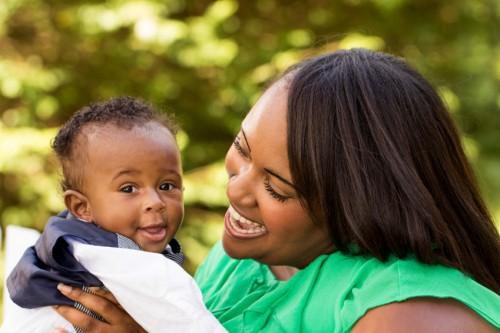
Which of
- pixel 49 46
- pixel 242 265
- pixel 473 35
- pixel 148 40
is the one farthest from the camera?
pixel 473 35

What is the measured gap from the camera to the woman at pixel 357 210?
191cm

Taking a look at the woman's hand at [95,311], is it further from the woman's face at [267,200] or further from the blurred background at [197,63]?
the blurred background at [197,63]

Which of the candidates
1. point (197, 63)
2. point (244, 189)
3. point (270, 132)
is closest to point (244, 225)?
point (244, 189)

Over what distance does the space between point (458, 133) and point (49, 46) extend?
14.4ft

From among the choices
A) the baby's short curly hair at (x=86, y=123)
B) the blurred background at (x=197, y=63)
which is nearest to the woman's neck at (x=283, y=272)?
the baby's short curly hair at (x=86, y=123)

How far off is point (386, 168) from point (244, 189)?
0.36m

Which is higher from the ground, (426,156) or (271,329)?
(426,156)

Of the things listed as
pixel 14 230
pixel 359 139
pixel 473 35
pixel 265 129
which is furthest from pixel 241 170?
pixel 473 35

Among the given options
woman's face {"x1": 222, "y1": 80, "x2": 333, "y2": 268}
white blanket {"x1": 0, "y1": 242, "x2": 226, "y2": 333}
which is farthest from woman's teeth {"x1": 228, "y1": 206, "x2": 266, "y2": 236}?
white blanket {"x1": 0, "y1": 242, "x2": 226, "y2": 333}

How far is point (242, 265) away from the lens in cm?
254

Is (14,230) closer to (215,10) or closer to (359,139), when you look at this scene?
(359,139)

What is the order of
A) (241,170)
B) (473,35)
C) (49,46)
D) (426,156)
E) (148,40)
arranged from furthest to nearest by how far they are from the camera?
(473,35) → (49,46) → (148,40) → (241,170) → (426,156)

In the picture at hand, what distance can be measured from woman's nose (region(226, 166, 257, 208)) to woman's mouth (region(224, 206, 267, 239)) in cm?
6

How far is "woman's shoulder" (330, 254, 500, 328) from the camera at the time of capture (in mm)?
1865
